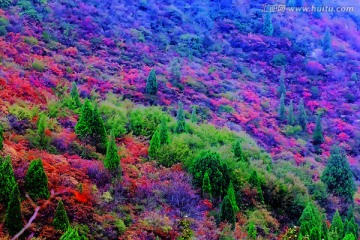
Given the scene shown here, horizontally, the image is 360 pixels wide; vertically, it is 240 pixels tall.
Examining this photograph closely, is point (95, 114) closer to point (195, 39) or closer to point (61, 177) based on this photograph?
point (61, 177)

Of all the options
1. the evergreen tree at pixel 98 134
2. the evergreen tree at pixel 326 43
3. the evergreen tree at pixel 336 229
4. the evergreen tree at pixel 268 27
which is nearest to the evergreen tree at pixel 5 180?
the evergreen tree at pixel 98 134

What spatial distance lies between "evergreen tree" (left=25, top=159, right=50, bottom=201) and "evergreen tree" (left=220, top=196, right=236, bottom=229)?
6.06m

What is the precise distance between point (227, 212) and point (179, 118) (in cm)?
879

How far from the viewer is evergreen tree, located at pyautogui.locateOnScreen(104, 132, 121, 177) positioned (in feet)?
45.7

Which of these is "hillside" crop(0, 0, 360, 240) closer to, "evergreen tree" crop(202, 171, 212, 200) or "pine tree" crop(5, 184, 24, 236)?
"evergreen tree" crop(202, 171, 212, 200)

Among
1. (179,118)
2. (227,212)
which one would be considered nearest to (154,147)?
(227,212)

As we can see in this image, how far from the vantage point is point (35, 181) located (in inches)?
435

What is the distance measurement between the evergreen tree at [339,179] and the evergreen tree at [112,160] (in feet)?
39.2

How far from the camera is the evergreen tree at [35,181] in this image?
11.0 meters

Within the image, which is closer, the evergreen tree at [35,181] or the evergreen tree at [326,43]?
the evergreen tree at [35,181]

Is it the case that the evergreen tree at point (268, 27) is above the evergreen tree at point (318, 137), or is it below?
above

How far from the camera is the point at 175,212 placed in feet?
44.0

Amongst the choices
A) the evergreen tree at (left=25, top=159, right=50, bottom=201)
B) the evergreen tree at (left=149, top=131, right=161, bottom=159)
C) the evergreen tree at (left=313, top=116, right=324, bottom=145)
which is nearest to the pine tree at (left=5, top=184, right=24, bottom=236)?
the evergreen tree at (left=25, top=159, right=50, bottom=201)
